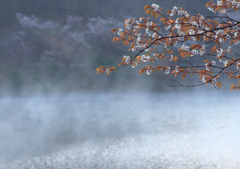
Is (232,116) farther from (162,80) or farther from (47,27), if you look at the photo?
(47,27)

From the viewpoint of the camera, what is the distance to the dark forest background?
14.3 m

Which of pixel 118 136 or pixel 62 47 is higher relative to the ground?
pixel 62 47

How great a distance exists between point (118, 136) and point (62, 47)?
1036cm

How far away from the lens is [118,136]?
6.45 meters

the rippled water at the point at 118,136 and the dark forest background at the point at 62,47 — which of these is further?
the dark forest background at the point at 62,47

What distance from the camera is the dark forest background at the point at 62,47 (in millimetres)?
→ 14320

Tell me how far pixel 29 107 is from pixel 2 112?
1.15 meters

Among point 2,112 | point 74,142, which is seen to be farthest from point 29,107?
point 74,142

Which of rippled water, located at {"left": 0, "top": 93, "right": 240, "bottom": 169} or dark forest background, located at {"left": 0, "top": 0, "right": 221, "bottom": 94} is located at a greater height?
dark forest background, located at {"left": 0, "top": 0, "right": 221, "bottom": 94}

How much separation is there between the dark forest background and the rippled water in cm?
371

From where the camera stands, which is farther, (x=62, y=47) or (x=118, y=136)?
(x=62, y=47)

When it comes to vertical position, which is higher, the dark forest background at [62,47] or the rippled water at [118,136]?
the dark forest background at [62,47]

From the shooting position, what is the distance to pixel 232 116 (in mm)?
8891

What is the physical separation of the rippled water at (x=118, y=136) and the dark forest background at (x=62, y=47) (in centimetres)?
371
